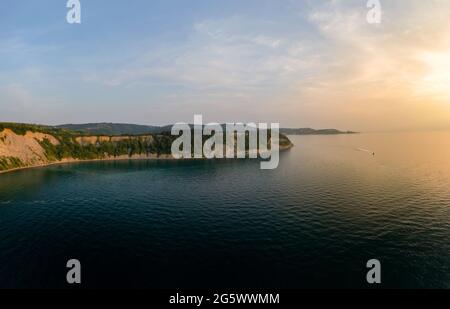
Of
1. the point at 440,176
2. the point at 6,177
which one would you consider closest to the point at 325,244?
the point at 440,176

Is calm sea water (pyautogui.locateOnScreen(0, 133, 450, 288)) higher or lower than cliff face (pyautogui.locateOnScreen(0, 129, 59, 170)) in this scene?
lower

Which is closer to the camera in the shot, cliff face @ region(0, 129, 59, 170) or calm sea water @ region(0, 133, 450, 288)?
calm sea water @ region(0, 133, 450, 288)

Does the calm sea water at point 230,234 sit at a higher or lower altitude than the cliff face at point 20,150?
lower

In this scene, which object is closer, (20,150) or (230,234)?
(230,234)

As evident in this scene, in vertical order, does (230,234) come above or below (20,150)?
below

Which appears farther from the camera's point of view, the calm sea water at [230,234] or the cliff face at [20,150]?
the cliff face at [20,150]
